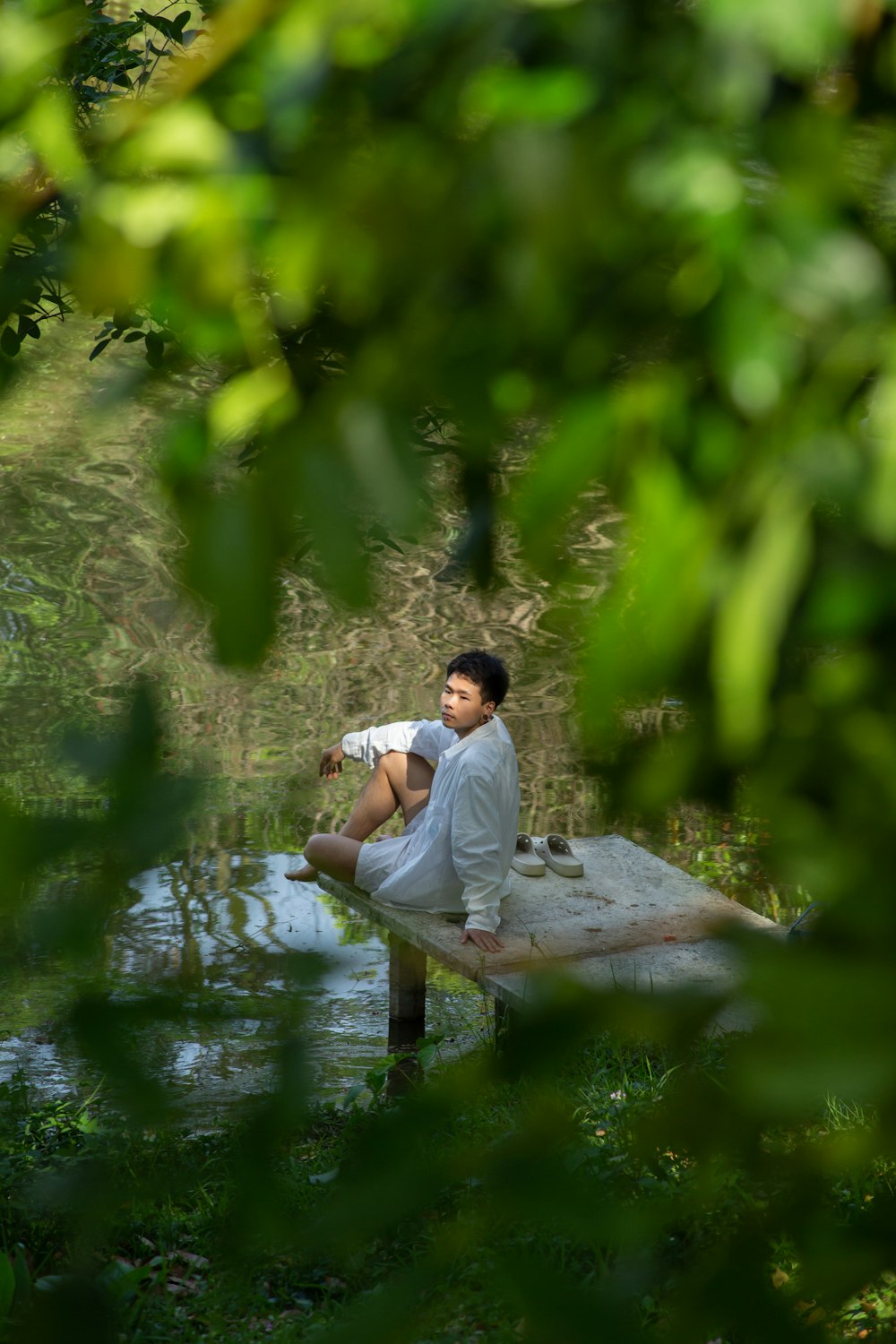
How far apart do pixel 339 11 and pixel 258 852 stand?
5.49m

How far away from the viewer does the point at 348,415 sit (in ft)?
1.73

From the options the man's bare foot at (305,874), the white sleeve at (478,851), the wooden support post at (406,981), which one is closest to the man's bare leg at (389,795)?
the man's bare foot at (305,874)

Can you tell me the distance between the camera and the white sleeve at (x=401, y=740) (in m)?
4.88

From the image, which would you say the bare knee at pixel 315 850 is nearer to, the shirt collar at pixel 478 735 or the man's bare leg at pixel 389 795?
the man's bare leg at pixel 389 795

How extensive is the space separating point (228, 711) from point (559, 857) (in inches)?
102

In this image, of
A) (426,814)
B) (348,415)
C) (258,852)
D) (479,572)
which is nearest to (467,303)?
(348,415)

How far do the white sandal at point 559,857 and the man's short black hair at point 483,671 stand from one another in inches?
20.6

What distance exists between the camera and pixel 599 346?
55 centimetres

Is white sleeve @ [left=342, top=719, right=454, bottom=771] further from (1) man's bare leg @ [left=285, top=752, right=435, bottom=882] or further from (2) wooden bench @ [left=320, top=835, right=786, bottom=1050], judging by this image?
(2) wooden bench @ [left=320, top=835, right=786, bottom=1050]

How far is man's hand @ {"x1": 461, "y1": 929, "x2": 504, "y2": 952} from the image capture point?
4.03 metres

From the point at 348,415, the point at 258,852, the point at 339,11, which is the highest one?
the point at 339,11

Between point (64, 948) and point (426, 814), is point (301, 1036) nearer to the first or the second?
point (64, 948)

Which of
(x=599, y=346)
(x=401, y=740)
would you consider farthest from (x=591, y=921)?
(x=599, y=346)

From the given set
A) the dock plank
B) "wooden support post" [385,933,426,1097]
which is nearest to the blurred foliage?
the dock plank
